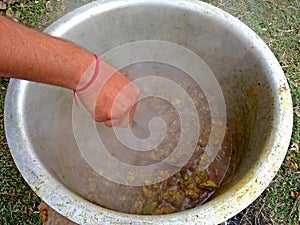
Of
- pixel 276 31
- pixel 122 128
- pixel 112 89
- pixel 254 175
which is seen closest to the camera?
pixel 254 175

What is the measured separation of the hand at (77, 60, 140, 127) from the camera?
1.05 metres

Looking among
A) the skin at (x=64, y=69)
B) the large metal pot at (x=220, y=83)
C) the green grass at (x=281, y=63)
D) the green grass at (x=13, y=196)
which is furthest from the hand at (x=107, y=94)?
the green grass at (x=281, y=63)

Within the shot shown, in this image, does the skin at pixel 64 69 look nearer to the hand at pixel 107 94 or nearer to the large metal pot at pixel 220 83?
the hand at pixel 107 94

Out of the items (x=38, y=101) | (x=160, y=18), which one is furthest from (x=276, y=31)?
(x=38, y=101)

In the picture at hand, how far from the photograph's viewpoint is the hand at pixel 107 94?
1049 mm

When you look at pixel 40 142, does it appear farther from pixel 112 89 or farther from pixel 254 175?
pixel 254 175

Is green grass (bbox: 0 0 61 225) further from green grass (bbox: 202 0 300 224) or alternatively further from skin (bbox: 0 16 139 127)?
green grass (bbox: 202 0 300 224)

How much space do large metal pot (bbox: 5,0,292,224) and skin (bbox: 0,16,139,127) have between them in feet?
0.61

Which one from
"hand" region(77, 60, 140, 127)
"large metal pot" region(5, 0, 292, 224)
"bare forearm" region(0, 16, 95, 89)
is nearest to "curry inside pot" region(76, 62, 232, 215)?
"large metal pot" region(5, 0, 292, 224)

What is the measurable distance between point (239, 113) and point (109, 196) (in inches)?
21.8

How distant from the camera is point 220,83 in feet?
4.53

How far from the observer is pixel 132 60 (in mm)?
1477

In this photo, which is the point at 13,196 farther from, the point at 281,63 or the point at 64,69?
the point at 281,63

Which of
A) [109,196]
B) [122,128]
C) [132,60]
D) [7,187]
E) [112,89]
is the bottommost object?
[7,187]
